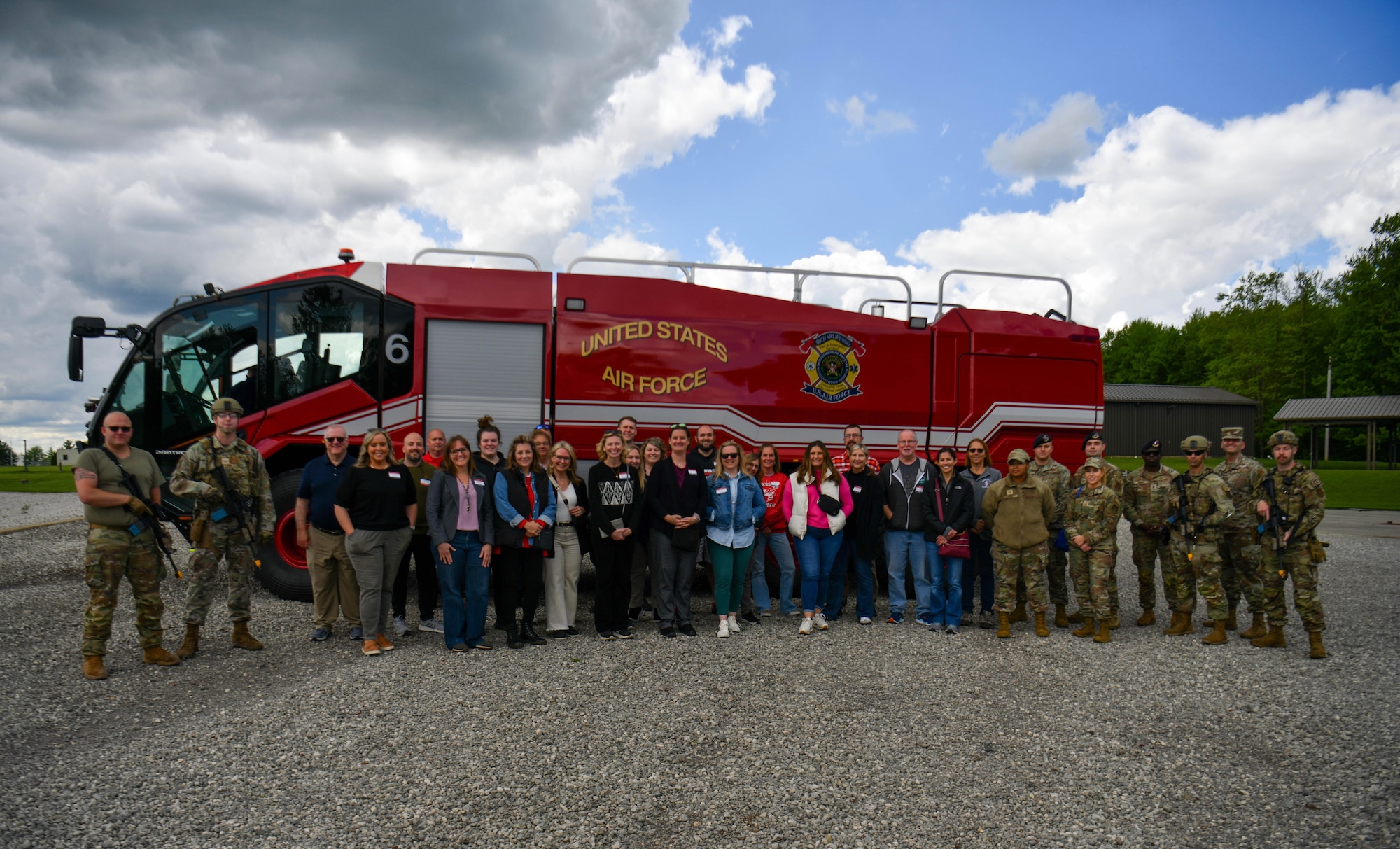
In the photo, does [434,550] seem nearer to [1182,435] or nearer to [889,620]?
[889,620]

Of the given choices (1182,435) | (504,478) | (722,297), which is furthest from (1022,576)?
(1182,435)

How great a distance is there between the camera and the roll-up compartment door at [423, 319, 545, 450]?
7582 mm

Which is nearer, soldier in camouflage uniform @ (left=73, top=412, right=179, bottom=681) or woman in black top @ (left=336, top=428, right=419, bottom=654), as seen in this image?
soldier in camouflage uniform @ (left=73, top=412, right=179, bottom=681)

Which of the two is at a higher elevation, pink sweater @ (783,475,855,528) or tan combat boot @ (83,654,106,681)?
pink sweater @ (783,475,855,528)

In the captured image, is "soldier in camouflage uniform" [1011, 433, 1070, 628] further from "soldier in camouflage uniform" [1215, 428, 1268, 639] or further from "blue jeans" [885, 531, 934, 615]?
"soldier in camouflage uniform" [1215, 428, 1268, 639]

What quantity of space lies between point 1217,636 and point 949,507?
2.55 m

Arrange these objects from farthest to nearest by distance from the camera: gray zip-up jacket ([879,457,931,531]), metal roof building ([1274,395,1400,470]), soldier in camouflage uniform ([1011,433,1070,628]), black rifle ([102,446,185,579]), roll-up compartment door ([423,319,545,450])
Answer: metal roof building ([1274,395,1400,470]) < roll-up compartment door ([423,319,545,450]) < soldier in camouflage uniform ([1011,433,1070,628]) < gray zip-up jacket ([879,457,931,531]) < black rifle ([102,446,185,579])

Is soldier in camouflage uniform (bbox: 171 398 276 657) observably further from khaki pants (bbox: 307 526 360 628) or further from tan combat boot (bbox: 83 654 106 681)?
tan combat boot (bbox: 83 654 106 681)

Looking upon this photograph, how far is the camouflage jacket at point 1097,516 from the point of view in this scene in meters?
6.72

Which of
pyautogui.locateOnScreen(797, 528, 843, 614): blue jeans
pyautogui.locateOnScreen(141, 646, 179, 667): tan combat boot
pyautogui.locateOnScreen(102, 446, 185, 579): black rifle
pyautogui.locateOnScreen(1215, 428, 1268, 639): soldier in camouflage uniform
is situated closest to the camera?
pyautogui.locateOnScreen(102, 446, 185, 579): black rifle

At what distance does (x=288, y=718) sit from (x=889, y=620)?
5.18 metres

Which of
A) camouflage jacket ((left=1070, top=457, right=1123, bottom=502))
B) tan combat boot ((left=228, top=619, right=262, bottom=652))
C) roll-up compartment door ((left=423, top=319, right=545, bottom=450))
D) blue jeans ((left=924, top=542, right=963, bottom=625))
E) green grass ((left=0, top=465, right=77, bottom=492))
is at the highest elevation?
roll-up compartment door ((left=423, top=319, right=545, bottom=450))

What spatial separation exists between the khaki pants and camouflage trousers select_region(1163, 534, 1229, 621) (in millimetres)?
7522

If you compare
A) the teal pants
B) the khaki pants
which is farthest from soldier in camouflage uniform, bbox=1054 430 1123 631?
the khaki pants
